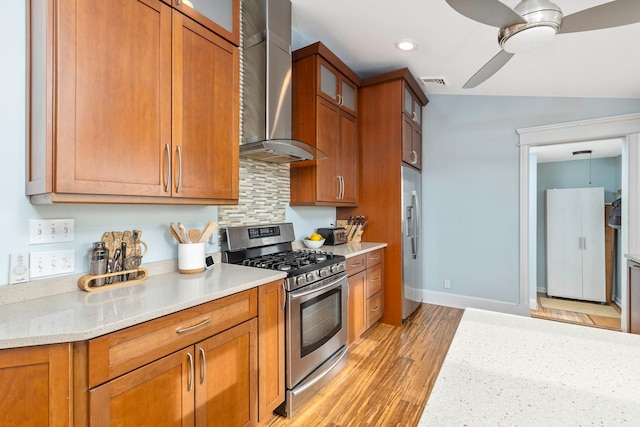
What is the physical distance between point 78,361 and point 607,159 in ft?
21.9

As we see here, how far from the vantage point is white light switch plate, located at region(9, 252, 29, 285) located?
4.23 feet

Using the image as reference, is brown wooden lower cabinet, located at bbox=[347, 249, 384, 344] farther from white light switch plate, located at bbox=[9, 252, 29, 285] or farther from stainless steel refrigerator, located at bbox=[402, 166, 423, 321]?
white light switch plate, located at bbox=[9, 252, 29, 285]

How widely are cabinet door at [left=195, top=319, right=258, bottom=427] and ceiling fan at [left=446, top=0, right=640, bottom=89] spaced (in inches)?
75.1

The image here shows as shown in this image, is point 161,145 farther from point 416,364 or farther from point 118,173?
point 416,364

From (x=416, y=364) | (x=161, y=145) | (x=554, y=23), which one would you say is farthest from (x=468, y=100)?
(x=161, y=145)

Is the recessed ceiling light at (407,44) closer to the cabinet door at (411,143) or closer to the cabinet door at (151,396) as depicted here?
the cabinet door at (411,143)

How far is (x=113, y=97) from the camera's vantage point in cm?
136

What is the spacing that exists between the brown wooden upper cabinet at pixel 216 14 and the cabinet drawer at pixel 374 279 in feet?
7.59

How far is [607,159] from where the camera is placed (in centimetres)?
484

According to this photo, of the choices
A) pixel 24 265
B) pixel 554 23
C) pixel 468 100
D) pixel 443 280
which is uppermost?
pixel 468 100

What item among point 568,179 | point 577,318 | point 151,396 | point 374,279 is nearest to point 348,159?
point 374,279

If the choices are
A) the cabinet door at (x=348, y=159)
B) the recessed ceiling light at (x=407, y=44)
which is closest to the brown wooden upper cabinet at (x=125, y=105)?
the cabinet door at (x=348, y=159)

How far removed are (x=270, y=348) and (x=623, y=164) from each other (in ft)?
13.0

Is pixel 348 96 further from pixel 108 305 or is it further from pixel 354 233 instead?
pixel 108 305
